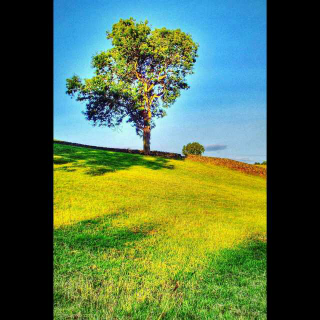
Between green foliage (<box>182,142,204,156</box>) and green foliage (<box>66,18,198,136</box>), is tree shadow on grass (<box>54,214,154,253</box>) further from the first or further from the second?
green foliage (<box>182,142,204,156</box>)

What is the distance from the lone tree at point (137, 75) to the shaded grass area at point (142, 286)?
1468 cm

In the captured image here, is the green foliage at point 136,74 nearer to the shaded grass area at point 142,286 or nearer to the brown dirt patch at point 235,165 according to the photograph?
the brown dirt patch at point 235,165

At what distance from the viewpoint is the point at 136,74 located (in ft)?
59.9

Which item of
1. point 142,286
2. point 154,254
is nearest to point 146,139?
point 154,254

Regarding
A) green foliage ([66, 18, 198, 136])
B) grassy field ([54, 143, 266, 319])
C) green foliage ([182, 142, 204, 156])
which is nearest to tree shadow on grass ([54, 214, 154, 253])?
grassy field ([54, 143, 266, 319])

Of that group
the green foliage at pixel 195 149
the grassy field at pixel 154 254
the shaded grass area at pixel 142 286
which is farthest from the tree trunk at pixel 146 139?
the shaded grass area at pixel 142 286

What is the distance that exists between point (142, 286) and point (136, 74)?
57.7ft

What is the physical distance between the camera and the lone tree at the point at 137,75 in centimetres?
1753

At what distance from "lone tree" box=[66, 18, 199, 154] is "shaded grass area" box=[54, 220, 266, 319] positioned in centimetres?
1468

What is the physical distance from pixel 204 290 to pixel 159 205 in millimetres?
4368

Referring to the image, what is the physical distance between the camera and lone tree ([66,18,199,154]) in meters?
17.5
